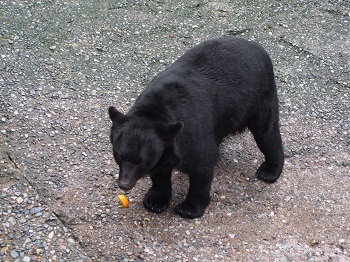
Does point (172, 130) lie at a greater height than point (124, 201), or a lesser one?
greater

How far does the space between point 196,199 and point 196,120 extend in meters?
0.75

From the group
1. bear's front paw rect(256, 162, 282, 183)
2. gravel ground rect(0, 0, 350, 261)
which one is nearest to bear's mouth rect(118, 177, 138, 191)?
gravel ground rect(0, 0, 350, 261)

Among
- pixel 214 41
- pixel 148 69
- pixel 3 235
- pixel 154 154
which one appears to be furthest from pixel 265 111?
pixel 3 235

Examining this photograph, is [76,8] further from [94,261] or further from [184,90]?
[94,261]

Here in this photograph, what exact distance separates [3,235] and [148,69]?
10.1ft

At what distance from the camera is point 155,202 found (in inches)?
205

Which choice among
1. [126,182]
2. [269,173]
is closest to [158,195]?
[126,182]

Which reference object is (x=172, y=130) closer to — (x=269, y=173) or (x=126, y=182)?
(x=126, y=182)

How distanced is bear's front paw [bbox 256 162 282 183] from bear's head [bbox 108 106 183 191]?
152 centimetres

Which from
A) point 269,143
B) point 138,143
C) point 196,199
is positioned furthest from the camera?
point 269,143

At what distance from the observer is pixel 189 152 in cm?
481

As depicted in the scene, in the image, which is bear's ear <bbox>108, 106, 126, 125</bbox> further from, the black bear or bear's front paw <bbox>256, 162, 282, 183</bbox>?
bear's front paw <bbox>256, 162, 282, 183</bbox>

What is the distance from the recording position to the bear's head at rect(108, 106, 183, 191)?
14.5 feet

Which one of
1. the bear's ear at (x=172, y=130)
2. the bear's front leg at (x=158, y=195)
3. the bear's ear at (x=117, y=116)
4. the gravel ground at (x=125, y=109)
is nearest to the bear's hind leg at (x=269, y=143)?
the gravel ground at (x=125, y=109)
